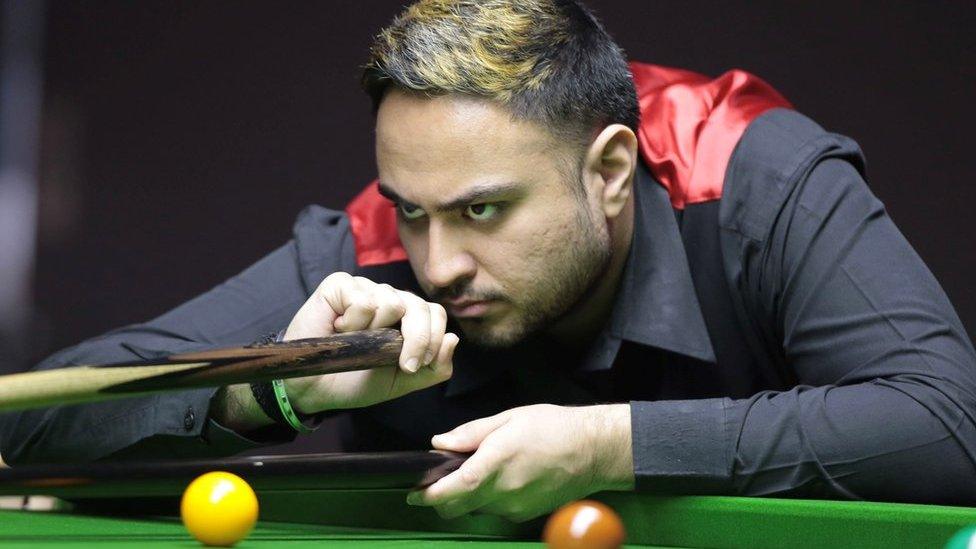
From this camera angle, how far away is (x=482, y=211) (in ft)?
7.78

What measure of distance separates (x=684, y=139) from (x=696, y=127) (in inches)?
1.4

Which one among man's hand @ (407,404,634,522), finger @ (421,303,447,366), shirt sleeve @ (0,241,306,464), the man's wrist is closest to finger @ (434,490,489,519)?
man's hand @ (407,404,634,522)

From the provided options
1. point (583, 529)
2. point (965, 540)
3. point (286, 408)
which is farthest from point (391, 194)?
point (965, 540)

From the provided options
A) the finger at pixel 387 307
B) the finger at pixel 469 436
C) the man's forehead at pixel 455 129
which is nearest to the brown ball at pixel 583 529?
the finger at pixel 469 436

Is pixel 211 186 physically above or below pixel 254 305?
above

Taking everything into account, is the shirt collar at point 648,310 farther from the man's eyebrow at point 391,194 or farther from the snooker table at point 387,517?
the snooker table at point 387,517

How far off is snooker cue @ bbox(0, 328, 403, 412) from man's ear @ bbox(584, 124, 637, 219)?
1.94 feet

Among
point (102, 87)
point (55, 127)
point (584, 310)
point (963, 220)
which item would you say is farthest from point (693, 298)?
point (55, 127)

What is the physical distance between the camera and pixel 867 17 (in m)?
4.12

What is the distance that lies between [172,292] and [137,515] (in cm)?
292

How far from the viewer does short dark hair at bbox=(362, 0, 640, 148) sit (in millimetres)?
2395

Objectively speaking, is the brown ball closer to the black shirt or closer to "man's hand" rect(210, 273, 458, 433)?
the black shirt

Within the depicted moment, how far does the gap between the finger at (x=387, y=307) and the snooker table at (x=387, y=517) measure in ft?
0.91

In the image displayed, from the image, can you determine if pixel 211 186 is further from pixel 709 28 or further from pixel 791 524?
pixel 791 524
